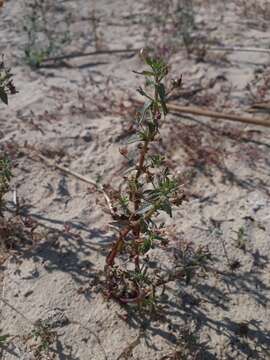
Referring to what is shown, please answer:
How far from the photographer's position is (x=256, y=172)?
3977mm

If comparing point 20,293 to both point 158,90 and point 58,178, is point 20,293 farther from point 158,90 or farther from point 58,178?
point 158,90

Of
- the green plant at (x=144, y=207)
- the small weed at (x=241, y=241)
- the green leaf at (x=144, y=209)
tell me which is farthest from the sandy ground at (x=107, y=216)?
the green leaf at (x=144, y=209)

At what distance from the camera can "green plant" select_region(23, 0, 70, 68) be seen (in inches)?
205

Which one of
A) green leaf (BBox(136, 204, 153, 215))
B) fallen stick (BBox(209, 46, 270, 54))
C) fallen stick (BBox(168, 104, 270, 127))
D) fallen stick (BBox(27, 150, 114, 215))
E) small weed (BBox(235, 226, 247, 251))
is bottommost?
small weed (BBox(235, 226, 247, 251))

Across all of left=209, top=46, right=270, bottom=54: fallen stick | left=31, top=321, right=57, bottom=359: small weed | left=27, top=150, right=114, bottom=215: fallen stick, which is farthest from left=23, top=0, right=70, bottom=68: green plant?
left=31, top=321, right=57, bottom=359: small weed

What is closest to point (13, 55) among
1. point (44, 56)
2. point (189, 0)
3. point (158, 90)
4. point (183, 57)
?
point (44, 56)

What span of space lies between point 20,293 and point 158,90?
1576 mm

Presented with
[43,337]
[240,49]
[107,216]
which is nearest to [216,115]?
[240,49]

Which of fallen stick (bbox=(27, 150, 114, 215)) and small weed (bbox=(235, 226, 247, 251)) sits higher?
fallen stick (bbox=(27, 150, 114, 215))

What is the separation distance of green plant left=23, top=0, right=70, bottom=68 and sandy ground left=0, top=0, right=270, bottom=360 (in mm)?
157

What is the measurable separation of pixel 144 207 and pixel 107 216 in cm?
112

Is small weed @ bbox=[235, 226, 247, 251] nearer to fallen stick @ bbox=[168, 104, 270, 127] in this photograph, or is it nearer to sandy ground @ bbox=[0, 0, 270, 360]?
sandy ground @ bbox=[0, 0, 270, 360]

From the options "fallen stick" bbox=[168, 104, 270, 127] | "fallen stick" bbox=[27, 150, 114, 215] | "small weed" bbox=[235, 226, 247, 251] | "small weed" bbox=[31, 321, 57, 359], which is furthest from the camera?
"fallen stick" bbox=[168, 104, 270, 127]

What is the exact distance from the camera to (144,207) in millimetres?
2559
